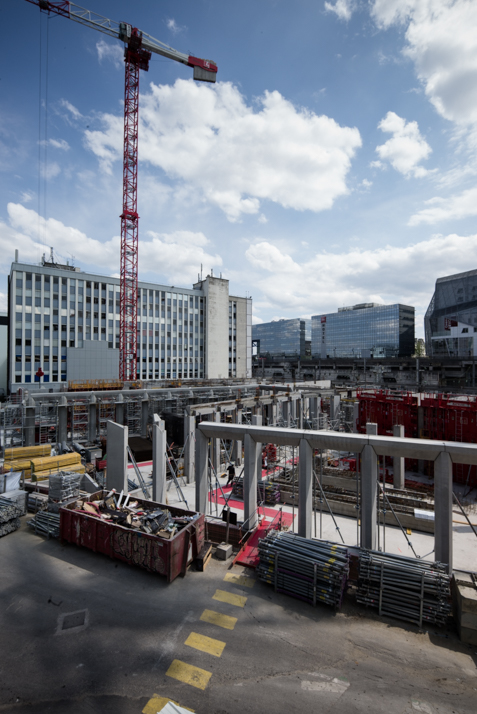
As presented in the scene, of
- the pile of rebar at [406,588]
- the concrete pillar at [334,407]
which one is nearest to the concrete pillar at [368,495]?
the pile of rebar at [406,588]

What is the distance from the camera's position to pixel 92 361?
202 feet

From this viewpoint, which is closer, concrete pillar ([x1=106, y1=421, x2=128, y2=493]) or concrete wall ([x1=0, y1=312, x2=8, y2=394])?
concrete pillar ([x1=106, y1=421, x2=128, y2=493])

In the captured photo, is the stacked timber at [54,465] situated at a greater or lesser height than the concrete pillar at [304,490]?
lesser

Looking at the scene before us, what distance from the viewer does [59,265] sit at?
2694 inches

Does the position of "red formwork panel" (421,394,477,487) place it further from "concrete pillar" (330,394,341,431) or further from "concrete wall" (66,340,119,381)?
"concrete wall" (66,340,119,381)

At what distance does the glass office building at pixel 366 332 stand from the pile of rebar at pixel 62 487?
13223cm

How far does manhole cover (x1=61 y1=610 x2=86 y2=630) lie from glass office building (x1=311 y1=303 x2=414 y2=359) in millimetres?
136109

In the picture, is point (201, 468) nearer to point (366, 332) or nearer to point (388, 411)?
point (388, 411)

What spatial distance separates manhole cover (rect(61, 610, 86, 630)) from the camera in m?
9.09

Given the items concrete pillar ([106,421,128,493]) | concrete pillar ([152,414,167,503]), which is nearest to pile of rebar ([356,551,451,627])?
concrete pillar ([152,414,167,503])

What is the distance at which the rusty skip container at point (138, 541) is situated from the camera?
36.2ft

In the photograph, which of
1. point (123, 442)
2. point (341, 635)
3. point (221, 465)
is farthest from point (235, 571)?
point (221, 465)

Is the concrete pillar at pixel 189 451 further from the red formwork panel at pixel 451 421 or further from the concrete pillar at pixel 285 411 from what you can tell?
the red formwork panel at pixel 451 421

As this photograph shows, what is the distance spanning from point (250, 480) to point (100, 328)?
61484 millimetres
